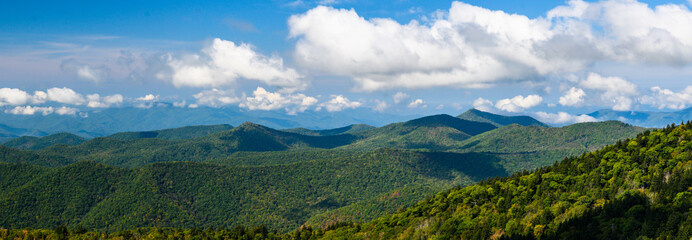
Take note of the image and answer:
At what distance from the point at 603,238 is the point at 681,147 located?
58877 millimetres

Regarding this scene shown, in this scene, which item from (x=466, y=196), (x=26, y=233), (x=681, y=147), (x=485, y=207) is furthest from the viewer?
(x=26, y=233)

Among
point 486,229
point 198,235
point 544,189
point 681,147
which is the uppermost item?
point 681,147

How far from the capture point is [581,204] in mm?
111938

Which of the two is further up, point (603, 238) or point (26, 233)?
point (603, 238)

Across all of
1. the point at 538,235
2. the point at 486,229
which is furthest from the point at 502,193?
the point at 538,235

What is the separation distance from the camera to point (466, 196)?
153 metres

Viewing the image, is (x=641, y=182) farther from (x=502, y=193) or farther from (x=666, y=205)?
(x=502, y=193)

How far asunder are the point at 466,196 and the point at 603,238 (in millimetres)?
62306

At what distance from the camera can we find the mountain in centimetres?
9425

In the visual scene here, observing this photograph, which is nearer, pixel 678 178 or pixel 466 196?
pixel 678 178

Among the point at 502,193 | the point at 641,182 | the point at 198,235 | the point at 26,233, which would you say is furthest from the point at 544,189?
the point at 26,233

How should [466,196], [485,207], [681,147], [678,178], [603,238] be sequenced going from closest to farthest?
[603,238], [678,178], [681,147], [485,207], [466,196]

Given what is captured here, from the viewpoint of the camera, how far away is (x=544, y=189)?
13112cm

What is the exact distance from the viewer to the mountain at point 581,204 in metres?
94.2
